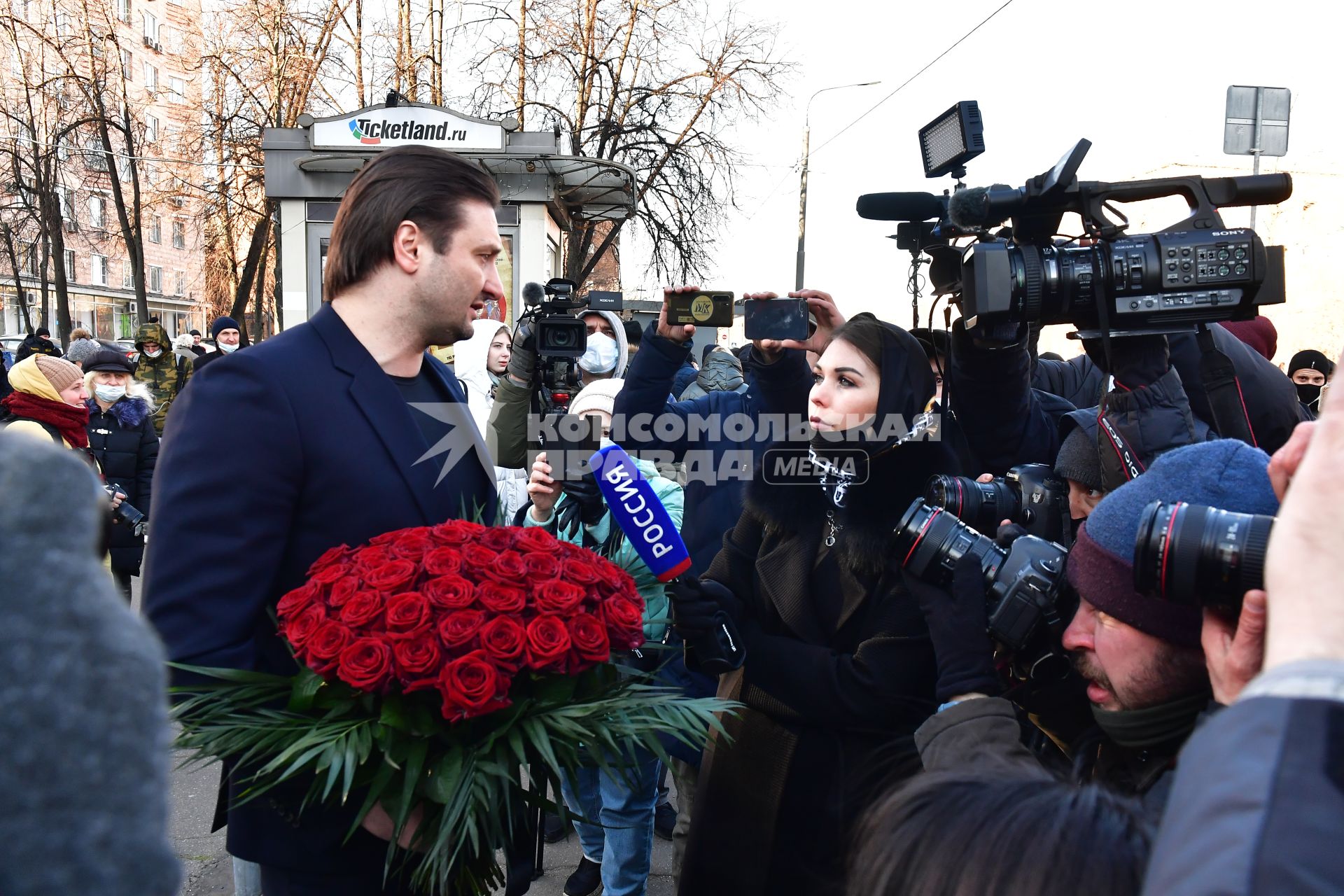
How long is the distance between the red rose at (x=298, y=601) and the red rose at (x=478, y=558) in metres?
0.24

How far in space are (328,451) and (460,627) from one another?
49cm

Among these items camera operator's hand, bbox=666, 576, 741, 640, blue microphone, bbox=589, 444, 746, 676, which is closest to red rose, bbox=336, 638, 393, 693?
blue microphone, bbox=589, 444, 746, 676

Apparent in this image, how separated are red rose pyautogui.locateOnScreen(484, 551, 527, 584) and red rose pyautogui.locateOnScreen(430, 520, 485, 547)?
8cm

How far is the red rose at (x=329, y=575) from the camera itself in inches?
62.4

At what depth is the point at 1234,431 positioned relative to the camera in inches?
93.0

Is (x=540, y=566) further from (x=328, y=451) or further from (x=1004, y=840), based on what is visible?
(x=1004, y=840)

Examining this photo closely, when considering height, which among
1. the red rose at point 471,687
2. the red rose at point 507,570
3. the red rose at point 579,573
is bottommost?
the red rose at point 471,687

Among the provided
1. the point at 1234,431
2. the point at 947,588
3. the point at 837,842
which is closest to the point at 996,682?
the point at 947,588

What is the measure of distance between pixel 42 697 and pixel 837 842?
6.80 feet

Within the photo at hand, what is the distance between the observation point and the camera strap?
2352 millimetres

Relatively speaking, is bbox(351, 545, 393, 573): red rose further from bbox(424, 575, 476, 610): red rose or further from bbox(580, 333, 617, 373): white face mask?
bbox(580, 333, 617, 373): white face mask

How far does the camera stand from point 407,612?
4.95ft

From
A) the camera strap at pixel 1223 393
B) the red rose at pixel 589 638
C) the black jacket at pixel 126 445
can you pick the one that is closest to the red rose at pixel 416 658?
the red rose at pixel 589 638

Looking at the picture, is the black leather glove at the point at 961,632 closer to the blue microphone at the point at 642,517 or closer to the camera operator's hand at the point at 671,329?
the blue microphone at the point at 642,517
